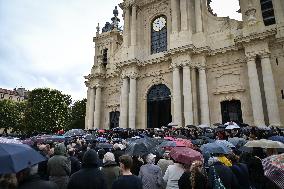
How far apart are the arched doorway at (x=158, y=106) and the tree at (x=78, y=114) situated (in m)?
25.1

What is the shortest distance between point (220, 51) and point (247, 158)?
17612mm

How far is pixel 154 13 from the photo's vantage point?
27266 millimetres

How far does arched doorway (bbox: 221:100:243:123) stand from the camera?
20.2 m

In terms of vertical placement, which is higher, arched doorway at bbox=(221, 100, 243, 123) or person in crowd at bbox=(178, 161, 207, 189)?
arched doorway at bbox=(221, 100, 243, 123)

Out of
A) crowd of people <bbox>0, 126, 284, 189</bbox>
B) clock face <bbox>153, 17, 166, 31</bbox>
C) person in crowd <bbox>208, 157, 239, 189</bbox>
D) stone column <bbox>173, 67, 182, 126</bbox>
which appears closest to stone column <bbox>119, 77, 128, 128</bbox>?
stone column <bbox>173, 67, 182, 126</bbox>

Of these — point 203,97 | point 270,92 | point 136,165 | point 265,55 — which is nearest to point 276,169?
point 136,165

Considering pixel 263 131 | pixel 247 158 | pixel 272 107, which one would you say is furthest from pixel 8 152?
pixel 272 107

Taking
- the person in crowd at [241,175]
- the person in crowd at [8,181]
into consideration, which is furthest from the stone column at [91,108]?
the person in crowd at [8,181]

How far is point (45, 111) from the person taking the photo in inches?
1417

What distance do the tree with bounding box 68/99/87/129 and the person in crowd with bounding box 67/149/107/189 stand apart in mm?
43732

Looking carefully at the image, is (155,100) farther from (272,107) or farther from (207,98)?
(272,107)

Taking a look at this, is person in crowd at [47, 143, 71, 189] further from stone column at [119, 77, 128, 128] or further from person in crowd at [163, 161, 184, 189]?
stone column at [119, 77, 128, 128]

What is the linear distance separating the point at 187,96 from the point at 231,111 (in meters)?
3.87

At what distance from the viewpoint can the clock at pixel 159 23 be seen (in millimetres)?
26619
